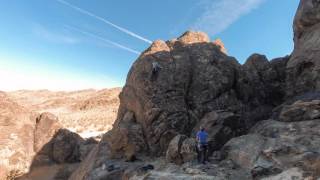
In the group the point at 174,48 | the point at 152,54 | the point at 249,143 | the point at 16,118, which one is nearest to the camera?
the point at 249,143

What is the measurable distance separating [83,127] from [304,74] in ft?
171

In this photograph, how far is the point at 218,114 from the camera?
94.5 ft

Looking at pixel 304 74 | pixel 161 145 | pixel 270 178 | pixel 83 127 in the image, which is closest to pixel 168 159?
pixel 161 145

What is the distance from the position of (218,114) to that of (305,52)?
10085 millimetres

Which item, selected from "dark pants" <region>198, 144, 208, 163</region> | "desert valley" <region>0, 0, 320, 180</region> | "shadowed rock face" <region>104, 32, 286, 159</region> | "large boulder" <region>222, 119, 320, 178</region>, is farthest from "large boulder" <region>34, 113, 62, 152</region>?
"large boulder" <region>222, 119, 320, 178</region>

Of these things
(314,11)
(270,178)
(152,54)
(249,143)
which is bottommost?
(270,178)

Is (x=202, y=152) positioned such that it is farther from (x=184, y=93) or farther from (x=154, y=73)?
(x=154, y=73)

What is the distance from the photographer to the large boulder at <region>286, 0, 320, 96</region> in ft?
99.0

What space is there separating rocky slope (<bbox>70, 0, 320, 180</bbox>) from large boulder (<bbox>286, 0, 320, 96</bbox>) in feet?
0.30

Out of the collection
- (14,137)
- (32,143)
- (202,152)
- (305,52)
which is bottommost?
(202,152)

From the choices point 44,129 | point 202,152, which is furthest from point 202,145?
point 44,129

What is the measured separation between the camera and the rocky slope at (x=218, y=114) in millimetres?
22656

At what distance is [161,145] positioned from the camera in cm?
2988

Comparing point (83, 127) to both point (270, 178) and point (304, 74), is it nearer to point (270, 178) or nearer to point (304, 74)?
point (304, 74)
